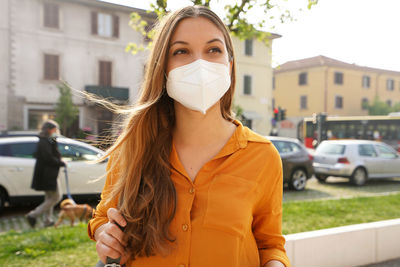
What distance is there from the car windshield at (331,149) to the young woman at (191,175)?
11.8m

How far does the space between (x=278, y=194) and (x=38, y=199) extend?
7.28 meters

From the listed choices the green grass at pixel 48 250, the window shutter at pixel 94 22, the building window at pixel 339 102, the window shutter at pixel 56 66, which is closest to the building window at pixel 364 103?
the building window at pixel 339 102

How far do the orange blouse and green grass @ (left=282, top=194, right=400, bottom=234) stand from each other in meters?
3.59

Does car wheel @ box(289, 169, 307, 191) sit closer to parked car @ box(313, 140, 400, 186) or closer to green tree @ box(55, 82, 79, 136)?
parked car @ box(313, 140, 400, 186)

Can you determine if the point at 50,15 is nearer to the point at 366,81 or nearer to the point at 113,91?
the point at 113,91

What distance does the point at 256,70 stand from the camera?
102 ft

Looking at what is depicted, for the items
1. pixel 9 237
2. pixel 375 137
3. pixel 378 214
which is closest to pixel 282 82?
pixel 375 137

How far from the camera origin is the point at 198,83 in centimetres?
178

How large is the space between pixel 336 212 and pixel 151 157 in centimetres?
568

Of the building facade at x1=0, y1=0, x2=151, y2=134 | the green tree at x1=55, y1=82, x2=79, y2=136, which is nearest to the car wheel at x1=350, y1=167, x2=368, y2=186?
the building facade at x1=0, y1=0, x2=151, y2=134

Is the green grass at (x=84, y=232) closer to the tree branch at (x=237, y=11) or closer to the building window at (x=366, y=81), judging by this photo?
the tree branch at (x=237, y=11)

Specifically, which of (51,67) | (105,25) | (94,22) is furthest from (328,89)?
(51,67)

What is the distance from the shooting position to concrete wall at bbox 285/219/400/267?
153 inches

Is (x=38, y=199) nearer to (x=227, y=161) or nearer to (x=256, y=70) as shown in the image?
(x=227, y=161)
